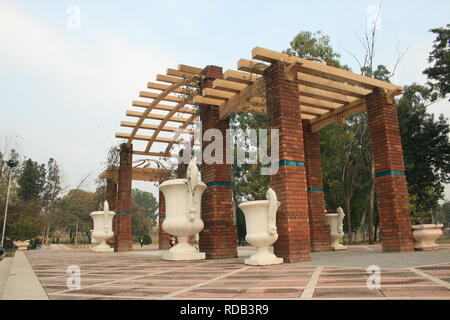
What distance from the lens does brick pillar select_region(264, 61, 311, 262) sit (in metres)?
5.83

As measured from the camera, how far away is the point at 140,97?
10.9 meters

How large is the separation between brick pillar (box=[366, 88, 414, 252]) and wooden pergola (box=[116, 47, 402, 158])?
41 cm

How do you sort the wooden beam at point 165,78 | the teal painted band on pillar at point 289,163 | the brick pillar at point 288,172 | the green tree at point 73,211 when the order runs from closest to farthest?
1. the brick pillar at point 288,172
2. the teal painted band on pillar at point 289,163
3. the wooden beam at point 165,78
4. the green tree at point 73,211

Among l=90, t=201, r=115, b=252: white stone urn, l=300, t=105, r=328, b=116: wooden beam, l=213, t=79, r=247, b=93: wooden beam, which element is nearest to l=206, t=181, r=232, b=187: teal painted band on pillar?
l=213, t=79, r=247, b=93: wooden beam

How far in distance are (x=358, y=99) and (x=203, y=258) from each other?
19.2 ft

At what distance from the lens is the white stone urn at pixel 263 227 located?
5477mm

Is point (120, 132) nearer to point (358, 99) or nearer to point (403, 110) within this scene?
point (358, 99)

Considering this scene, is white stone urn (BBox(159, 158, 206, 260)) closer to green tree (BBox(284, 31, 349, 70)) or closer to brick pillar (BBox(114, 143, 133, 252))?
brick pillar (BBox(114, 143, 133, 252))

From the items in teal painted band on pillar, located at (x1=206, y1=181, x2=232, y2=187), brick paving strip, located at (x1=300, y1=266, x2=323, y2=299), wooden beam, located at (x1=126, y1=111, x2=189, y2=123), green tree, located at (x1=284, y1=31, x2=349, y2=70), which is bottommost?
brick paving strip, located at (x1=300, y1=266, x2=323, y2=299)

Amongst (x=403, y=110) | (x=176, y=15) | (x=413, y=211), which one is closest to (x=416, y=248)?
(x=413, y=211)

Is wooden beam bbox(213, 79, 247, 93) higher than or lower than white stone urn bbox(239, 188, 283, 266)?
higher

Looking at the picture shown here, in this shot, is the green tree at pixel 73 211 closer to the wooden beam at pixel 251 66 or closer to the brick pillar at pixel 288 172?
the wooden beam at pixel 251 66

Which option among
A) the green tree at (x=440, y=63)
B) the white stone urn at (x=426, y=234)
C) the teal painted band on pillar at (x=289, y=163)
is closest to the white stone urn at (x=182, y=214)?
the teal painted band on pillar at (x=289, y=163)

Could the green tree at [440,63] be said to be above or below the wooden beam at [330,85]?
above
